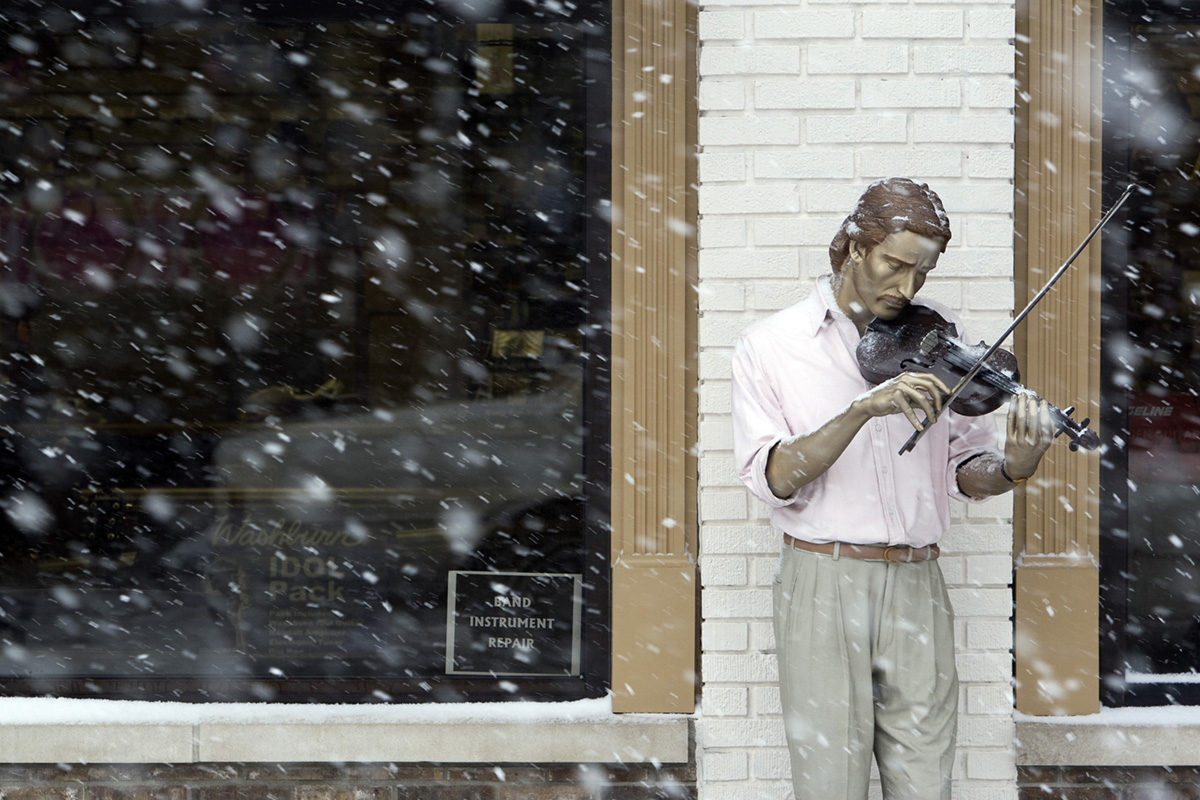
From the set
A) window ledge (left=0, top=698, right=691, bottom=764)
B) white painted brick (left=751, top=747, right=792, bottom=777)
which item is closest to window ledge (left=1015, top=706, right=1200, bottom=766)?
white painted brick (left=751, top=747, right=792, bottom=777)

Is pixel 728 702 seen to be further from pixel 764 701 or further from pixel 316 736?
pixel 316 736

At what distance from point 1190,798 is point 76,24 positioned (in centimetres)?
473

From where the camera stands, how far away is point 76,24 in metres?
4.00

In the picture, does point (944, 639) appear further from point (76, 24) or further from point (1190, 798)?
point (76, 24)

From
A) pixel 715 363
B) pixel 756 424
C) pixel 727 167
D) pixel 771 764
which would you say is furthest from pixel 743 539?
pixel 727 167

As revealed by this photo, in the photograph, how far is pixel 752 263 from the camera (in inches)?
135

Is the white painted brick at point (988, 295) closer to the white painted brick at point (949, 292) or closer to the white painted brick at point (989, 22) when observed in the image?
the white painted brick at point (949, 292)

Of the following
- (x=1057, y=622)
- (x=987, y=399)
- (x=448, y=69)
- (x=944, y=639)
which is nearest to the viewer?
(x=987, y=399)

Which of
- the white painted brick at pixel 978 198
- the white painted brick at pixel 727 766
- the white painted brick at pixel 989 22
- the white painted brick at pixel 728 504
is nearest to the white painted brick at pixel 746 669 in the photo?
the white painted brick at pixel 727 766

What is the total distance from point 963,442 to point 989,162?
3.53ft

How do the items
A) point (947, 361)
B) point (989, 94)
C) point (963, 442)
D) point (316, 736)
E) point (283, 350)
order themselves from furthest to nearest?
1. point (283, 350)
2. point (316, 736)
3. point (989, 94)
4. point (963, 442)
5. point (947, 361)

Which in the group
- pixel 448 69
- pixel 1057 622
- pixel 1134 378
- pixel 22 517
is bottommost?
pixel 1057 622

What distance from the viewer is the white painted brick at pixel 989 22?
133 inches

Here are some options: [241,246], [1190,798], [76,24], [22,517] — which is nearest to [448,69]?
[241,246]
